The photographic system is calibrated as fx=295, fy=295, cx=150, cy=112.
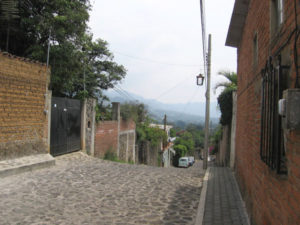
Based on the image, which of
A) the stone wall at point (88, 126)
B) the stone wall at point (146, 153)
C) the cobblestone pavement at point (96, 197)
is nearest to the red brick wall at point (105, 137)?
the stone wall at point (88, 126)

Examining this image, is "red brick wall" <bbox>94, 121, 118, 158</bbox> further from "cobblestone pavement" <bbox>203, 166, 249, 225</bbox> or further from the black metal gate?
"cobblestone pavement" <bbox>203, 166, 249, 225</bbox>

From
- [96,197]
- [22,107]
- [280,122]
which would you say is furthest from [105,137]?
[280,122]

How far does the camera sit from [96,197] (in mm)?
6496

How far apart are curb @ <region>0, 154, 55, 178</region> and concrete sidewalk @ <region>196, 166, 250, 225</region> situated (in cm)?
501

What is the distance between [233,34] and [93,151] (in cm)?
856

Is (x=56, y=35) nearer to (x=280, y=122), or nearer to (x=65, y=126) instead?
(x=65, y=126)

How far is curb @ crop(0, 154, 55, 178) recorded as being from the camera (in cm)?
778

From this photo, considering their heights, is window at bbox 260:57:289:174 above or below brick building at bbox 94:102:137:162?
above

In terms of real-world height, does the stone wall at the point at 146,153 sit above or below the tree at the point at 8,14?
below

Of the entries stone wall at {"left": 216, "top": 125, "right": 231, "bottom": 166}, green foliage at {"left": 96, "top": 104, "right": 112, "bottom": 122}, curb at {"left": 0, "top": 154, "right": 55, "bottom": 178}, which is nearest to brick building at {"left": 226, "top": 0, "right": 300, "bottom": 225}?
curb at {"left": 0, "top": 154, "right": 55, "bottom": 178}

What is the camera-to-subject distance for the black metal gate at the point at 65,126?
11328 mm

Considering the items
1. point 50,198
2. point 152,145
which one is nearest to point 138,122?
point 152,145

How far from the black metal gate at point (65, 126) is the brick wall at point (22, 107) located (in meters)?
0.74

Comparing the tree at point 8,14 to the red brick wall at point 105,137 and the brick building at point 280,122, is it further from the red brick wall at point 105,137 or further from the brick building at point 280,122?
the brick building at point 280,122
